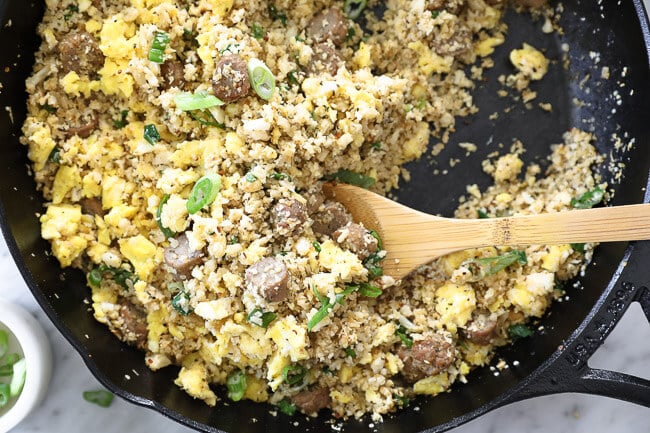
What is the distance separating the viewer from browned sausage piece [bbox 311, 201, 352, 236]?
2584mm

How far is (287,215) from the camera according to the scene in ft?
7.81

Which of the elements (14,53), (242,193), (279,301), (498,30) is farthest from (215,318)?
(498,30)

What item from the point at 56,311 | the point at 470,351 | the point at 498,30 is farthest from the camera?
the point at 498,30

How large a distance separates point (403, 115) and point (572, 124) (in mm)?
720

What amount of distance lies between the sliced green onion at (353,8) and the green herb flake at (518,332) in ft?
4.45

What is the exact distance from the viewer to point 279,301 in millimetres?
2357

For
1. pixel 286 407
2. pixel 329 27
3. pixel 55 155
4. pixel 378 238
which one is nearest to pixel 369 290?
pixel 378 238

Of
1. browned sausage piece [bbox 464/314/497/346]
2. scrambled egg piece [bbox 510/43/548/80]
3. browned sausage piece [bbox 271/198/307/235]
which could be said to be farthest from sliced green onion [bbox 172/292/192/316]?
scrambled egg piece [bbox 510/43/548/80]

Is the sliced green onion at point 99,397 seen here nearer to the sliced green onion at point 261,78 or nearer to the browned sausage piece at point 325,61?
the sliced green onion at point 261,78

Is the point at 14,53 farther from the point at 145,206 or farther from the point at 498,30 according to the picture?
the point at 498,30

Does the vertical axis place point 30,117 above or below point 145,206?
above

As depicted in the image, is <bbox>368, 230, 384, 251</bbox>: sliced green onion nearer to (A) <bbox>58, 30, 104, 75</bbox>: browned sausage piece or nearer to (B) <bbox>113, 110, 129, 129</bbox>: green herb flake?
(B) <bbox>113, 110, 129, 129</bbox>: green herb flake

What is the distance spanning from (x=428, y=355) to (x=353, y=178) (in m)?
0.70

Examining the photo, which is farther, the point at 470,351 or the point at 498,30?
the point at 498,30
